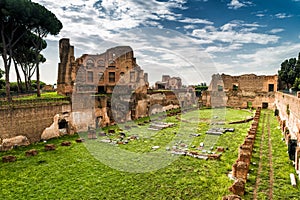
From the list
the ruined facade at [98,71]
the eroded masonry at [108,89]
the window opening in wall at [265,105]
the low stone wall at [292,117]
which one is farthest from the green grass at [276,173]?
the window opening in wall at [265,105]

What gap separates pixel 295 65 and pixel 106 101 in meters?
40.7

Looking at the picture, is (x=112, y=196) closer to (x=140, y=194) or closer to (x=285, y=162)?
(x=140, y=194)

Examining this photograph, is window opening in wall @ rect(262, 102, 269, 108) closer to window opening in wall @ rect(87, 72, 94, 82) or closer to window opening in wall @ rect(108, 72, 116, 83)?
window opening in wall @ rect(108, 72, 116, 83)

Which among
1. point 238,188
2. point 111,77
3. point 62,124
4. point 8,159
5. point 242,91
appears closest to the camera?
point 238,188

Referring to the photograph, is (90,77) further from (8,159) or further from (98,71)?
(8,159)

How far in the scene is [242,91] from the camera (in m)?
38.9

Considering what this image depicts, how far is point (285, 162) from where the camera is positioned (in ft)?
37.1

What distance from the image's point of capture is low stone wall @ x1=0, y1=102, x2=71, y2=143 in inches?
573

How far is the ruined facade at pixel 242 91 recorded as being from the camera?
120 ft

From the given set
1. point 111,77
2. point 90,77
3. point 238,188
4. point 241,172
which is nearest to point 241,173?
point 241,172

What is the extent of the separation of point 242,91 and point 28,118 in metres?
34.5

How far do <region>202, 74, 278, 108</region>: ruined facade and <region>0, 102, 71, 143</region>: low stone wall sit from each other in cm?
2929

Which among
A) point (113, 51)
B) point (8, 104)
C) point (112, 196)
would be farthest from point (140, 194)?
point (113, 51)

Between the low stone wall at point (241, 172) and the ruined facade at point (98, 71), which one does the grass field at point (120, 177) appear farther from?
the ruined facade at point (98, 71)
